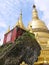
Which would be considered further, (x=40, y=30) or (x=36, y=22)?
(x=36, y=22)

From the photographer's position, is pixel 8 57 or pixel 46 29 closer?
pixel 8 57

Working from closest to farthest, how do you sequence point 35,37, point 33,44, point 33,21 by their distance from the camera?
1. point 33,44
2. point 35,37
3. point 33,21

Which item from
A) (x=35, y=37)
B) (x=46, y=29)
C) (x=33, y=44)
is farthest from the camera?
(x=46, y=29)

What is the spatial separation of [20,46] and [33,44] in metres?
1.55

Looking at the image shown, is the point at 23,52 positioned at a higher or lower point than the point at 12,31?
lower

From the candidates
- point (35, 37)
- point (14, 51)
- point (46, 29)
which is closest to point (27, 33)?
point (35, 37)

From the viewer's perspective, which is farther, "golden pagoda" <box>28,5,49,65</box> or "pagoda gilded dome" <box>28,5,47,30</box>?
"pagoda gilded dome" <box>28,5,47,30</box>

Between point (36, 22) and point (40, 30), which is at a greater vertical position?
point (36, 22)

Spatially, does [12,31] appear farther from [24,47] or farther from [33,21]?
[33,21]

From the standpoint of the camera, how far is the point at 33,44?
23516mm

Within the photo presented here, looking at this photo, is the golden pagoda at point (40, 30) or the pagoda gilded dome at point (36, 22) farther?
the pagoda gilded dome at point (36, 22)

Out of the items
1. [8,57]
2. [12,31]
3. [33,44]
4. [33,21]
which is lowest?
[8,57]

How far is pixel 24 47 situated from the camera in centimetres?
2291

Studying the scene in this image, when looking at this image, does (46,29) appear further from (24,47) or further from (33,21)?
(24,47)
